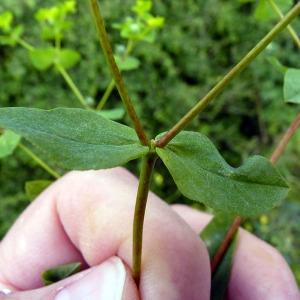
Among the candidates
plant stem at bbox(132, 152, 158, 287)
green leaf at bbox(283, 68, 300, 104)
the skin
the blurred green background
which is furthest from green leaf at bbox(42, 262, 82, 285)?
the blurred green background

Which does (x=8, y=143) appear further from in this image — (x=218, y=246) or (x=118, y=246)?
(x=218, y=246)

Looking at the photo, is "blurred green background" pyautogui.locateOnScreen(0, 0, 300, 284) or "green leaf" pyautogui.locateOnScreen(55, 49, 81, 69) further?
"blurred green background" pyautogui.locateOnScreen(0, 0, 300, 284)

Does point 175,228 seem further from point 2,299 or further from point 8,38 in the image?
point 8,38

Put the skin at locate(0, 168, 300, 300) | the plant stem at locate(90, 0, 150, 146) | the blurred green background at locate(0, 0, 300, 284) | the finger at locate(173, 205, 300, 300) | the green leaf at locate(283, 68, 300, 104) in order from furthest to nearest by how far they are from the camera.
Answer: the blurred green background at locate(0, 0, 300, 284), the finger at locate(173, 205, 300, 300), the skin at locate(0, 168, 300, 300), the green leaf at locate(283, 68, 300, 104), the plant stem at locate(90, 0, 150, 146)

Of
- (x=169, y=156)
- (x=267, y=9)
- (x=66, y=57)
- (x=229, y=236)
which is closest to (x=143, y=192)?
(x=169, y=156)

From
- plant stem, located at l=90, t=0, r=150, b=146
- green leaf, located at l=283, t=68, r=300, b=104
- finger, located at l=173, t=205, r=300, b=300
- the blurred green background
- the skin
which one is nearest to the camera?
plant stem, located at l=90, t=0, r=150, b=146

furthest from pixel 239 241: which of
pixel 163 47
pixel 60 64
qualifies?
pixel 163 47

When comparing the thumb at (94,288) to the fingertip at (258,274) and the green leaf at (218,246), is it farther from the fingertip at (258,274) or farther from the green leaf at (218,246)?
the fingertip at (258,274)

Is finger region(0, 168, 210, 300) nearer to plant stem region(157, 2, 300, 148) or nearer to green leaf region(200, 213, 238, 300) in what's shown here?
green leaf region(200, 213, 238, 300)
